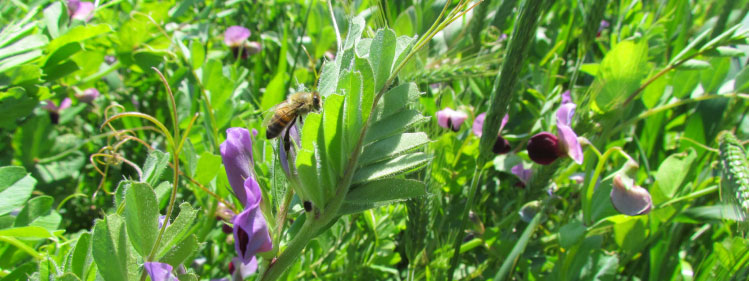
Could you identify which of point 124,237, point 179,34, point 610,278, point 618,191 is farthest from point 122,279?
point 179,34

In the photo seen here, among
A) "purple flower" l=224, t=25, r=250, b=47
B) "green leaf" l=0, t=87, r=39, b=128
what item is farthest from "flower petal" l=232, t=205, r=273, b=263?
"purple flower" l=224, t=25, r=250, b=47

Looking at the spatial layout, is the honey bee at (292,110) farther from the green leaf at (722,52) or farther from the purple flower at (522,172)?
the green leaf at (722,52)

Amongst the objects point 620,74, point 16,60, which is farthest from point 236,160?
point 620,74

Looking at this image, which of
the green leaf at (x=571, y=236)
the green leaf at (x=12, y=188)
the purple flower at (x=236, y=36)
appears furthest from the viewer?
the purple flower at (x=236, y=36)

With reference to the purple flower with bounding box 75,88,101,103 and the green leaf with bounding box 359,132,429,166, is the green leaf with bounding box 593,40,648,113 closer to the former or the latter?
the green leaf with bounding box 359,132,429,166

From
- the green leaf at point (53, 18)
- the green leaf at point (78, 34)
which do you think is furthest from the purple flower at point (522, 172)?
the green leaf at point (53, 18)

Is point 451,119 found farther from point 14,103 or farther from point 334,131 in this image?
point 14,103

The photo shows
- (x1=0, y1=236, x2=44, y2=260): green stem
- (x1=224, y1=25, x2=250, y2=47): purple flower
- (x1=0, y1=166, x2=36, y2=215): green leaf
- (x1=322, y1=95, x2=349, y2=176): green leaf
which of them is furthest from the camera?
(x1=224, y1=25, x2=250, y2=47): purple flower
